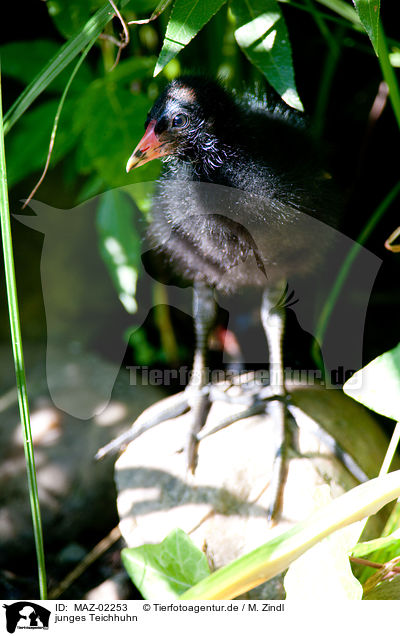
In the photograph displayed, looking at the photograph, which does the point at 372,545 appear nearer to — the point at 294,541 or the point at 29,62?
the point at 294,541

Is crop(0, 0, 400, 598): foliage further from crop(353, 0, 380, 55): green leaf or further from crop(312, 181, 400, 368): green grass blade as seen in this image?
crop(312, 181, 400, 368): green grass blade

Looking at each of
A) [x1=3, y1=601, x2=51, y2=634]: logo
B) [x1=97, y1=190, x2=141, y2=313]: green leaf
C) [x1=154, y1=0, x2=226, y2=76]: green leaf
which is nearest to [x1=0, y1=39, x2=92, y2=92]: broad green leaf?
[x1=97, y1=190, x2=141, y2=313]: green leaf

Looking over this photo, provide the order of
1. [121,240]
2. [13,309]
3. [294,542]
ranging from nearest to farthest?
[294,542] < [13,309] < [121,240]

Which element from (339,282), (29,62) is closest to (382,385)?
(339,282)

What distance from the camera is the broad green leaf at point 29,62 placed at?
3.62 ft

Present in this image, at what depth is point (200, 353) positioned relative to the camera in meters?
1.07

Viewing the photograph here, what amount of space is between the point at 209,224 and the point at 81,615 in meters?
0.56

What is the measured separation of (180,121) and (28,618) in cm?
67

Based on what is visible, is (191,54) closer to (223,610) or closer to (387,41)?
(387,41)

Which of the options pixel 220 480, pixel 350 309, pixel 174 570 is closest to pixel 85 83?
pixel 350 309

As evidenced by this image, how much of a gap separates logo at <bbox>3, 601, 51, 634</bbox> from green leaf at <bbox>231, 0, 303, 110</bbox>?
0.70 meters

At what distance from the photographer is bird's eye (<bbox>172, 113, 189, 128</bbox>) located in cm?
A: 80

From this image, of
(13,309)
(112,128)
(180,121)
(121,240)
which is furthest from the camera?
(121,240)

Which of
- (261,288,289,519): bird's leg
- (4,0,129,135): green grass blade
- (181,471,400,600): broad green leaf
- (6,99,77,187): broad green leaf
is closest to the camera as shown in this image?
(181,471,400,600): broad green leaf
